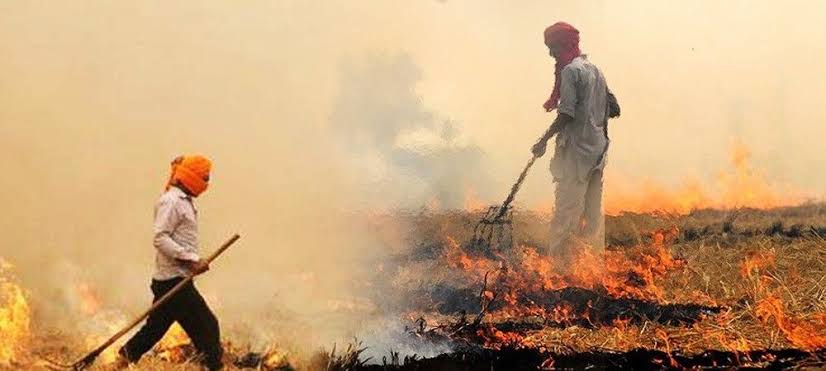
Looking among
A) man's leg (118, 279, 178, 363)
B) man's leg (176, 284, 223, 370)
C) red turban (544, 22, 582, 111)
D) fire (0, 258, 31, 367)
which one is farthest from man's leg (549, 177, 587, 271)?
fire (0, 258, 31, 367)

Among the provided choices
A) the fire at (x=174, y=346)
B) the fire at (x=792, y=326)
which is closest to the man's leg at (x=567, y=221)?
the fire at (x=792, y=326)

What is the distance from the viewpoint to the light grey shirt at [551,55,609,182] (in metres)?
9.26

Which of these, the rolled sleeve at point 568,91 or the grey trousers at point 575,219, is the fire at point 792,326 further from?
the rolled sleeve at point 568,91

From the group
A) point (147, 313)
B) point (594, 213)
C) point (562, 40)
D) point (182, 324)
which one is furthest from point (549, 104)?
point (147, 313)

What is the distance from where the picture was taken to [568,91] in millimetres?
9250

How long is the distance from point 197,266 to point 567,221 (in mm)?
5231

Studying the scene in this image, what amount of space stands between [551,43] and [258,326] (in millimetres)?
5059

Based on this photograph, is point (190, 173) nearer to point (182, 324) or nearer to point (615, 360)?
point (182, 324)

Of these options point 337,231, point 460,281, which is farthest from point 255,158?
point 460,281

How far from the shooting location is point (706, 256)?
11234mm

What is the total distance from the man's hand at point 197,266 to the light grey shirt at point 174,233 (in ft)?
0.13

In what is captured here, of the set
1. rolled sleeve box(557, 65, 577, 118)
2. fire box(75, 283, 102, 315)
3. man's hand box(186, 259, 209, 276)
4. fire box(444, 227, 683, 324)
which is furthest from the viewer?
rolled sleeve box(557, 65, 577, 118)

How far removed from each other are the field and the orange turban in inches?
55.3

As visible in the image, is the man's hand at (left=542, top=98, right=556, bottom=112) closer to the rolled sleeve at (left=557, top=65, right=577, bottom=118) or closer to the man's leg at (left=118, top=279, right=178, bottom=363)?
the rolled sleeve at (left=557, top=65, right=577, bottom=118)
